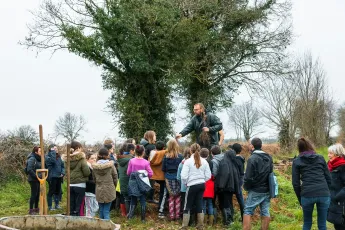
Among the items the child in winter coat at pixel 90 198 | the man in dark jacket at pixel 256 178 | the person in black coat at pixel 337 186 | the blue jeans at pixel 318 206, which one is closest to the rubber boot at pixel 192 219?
the man in dark jacket at pixel 256 178

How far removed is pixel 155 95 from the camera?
22.9 meters

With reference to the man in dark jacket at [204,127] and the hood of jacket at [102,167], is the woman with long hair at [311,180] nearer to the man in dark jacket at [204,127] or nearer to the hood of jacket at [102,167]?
the man in dark jacket at [204,127]

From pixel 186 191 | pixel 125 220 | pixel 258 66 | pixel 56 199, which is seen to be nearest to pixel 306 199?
pixel 186 191

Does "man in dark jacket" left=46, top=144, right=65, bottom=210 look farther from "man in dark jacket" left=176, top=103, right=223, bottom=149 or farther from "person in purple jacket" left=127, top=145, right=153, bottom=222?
"man in dark jacket" left=176, top=103, right=223, bottom=149

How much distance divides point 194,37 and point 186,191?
1347 cm

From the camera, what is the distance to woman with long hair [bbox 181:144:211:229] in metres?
9.61

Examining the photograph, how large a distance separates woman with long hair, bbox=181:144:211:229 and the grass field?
1.81 feet

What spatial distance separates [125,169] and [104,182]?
1110mm

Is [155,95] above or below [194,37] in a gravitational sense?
below

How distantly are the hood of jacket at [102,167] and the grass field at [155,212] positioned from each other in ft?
4.38

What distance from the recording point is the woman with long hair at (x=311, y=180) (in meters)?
→ 7.54

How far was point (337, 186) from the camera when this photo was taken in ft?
25.6

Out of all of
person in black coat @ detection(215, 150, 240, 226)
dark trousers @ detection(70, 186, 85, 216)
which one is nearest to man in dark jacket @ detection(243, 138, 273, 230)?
person in black coat @ detection(215, 150, 240, 226)

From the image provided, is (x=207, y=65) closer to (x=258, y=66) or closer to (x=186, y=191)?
(x=258, y=66)
